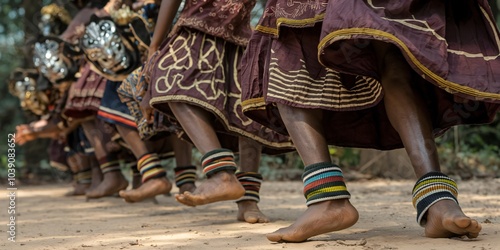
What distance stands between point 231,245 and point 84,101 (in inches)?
134

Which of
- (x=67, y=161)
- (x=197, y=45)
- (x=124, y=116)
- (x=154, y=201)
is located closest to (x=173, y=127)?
(x=197, y=45)

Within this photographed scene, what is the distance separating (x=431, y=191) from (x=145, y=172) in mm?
2403

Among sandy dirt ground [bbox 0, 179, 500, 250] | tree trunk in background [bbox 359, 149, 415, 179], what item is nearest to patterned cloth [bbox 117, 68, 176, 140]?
sandy dirt ground [bbox 0, 179, 500, 250]

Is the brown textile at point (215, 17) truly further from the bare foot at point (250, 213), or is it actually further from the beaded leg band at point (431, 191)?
the beaded leg band at point (431, 191)

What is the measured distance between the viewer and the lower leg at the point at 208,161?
10.9 ft

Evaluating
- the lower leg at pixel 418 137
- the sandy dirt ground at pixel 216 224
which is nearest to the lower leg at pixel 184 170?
the sandy dirt ground at pixel 216 224

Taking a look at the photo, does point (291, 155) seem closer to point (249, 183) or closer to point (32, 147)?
point (32, 147)

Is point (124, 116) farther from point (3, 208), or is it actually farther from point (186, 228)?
point (186, 228)

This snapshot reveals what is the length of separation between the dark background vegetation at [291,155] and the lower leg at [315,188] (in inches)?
180

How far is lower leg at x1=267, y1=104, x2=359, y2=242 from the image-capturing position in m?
2.61

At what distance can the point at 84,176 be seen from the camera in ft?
22.4

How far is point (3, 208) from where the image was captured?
5.27 metres

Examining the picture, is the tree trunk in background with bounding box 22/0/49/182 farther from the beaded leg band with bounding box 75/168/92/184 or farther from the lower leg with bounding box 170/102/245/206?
the lower leg with bounding box 170/102/245/206

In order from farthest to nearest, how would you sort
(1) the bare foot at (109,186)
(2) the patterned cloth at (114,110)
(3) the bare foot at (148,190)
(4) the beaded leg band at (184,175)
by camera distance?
1. (1) the bare foot at (109,186)
2. (2) the patterned cloth at (114,110)
3. (4) the beaded leg band at (184,175)
4. (3) the bare foot at (148,190)
